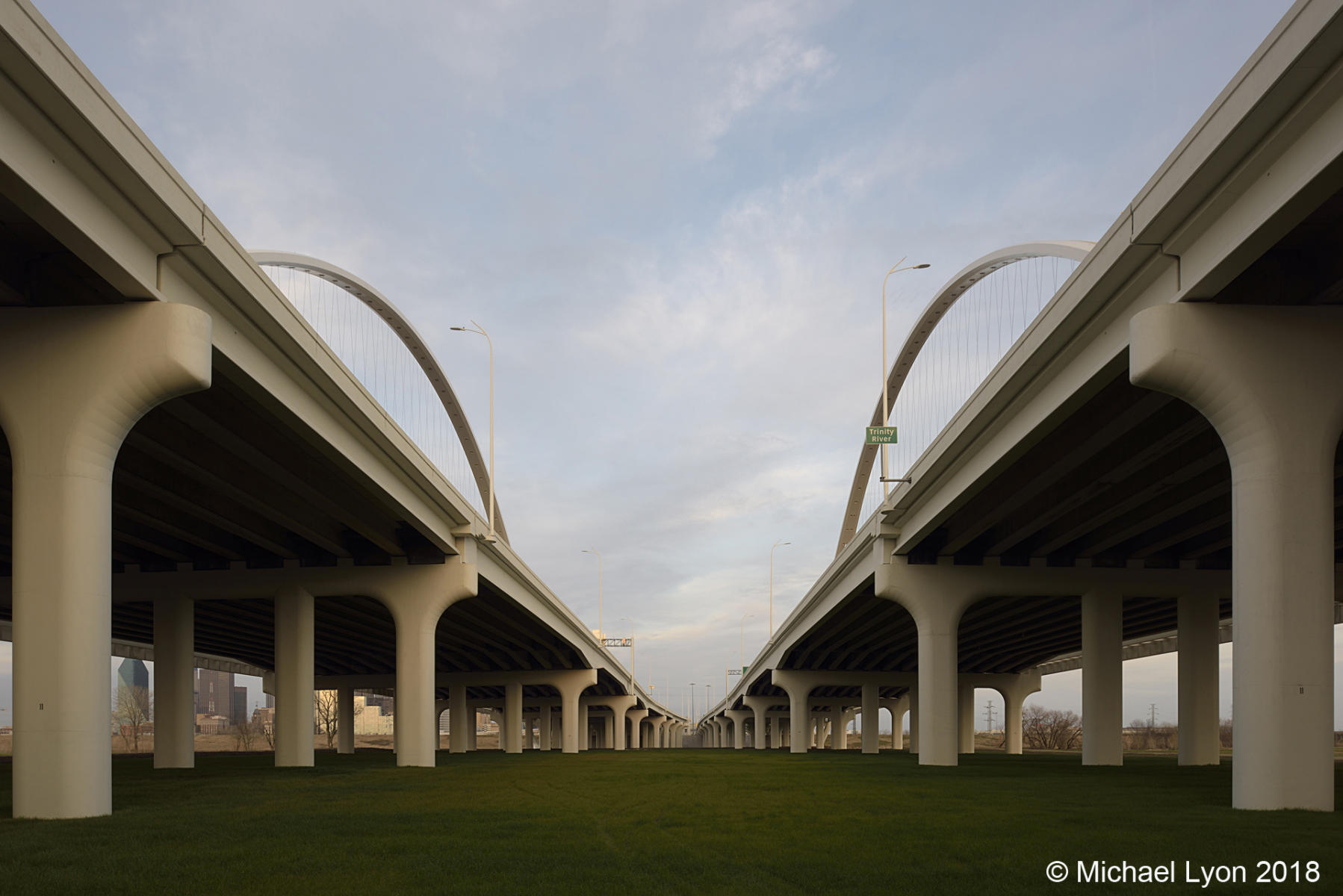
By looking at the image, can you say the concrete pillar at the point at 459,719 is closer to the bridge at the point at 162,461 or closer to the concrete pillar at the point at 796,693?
the concrete pillar at the point at 796,693

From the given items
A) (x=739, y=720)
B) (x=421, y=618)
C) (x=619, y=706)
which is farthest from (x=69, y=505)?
(x=739, y=720)

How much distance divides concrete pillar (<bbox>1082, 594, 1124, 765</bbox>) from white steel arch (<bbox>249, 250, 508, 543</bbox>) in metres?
23.8

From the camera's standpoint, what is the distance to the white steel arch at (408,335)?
123 ft

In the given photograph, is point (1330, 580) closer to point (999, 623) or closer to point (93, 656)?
point (93, 656)

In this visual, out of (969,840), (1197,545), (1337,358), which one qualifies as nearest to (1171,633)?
(1197,545)

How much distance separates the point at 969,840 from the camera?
13625 millimetres

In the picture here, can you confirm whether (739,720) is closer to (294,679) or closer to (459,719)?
(459,719)

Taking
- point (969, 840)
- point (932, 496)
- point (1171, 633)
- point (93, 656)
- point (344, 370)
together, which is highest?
point (344, 370)

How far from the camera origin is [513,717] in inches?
3236

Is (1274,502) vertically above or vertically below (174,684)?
above

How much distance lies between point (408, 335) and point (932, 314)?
2173 cm

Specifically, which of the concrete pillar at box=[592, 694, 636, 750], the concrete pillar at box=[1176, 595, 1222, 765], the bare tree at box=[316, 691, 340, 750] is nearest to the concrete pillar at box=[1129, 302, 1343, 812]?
the concrete pillar at box=[1176, 595, 1222, 765]

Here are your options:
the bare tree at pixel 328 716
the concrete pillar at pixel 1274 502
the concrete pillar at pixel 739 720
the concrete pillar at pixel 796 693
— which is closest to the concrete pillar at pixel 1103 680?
the concrete pillar at pixel 1274 502

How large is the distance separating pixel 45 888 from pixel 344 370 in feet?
53.6
